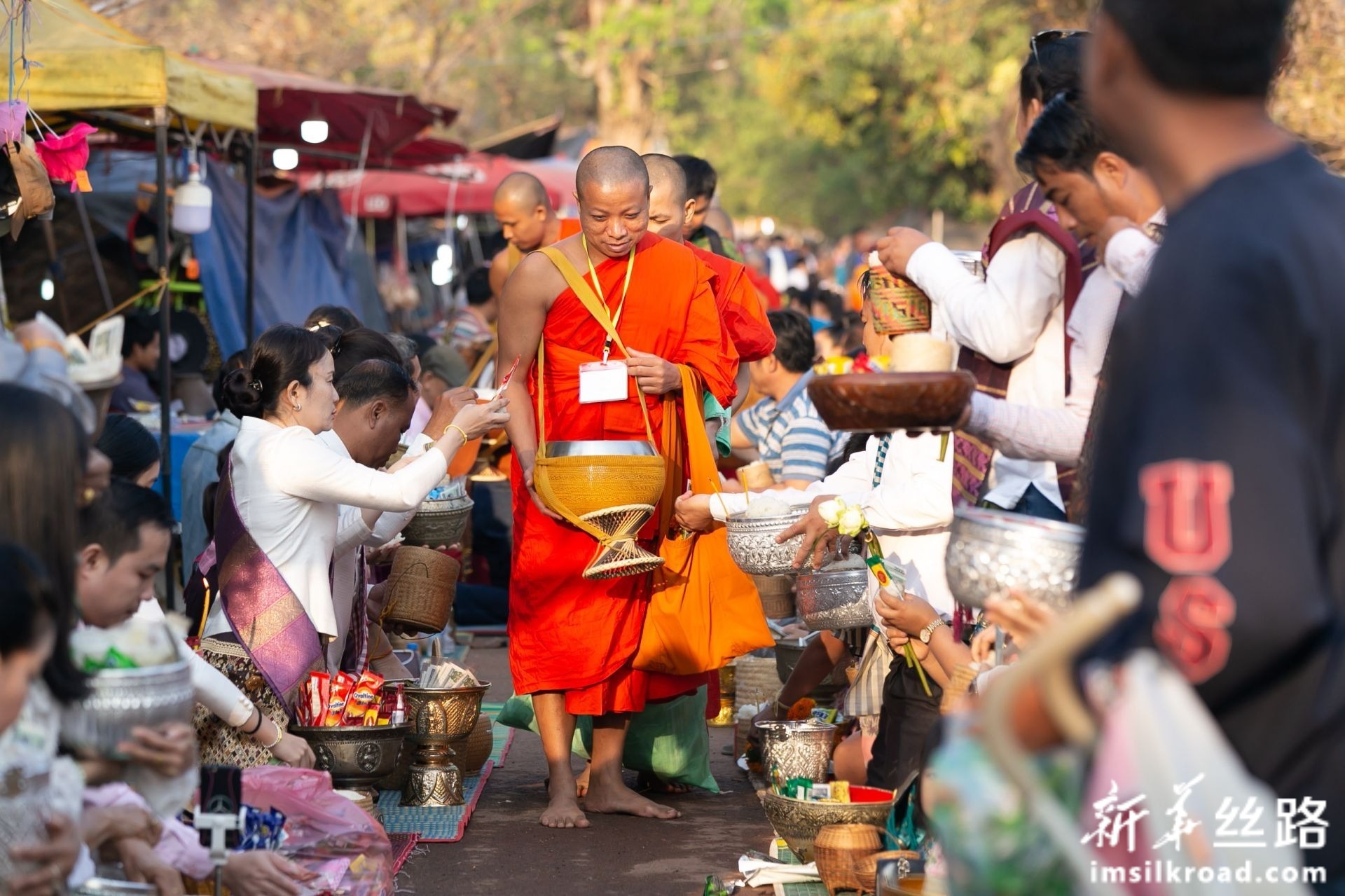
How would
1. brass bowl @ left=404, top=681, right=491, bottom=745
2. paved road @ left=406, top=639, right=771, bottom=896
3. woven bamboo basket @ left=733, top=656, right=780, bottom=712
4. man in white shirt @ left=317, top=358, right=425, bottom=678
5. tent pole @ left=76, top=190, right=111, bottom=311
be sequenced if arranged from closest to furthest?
paved road @ left=406, top=639, right=771, bottom=896, man in white shirt @ left=317, top=358, right=425, bottom=678, brass bowl @ left=404, top=681, right=491, bottom=745, woven bamboo basket @ left=733, top=656, right=780, bottom=712, tent pole @ left=76, top=190, right=111, bottom=311

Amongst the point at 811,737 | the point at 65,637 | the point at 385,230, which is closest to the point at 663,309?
the point at 811,737

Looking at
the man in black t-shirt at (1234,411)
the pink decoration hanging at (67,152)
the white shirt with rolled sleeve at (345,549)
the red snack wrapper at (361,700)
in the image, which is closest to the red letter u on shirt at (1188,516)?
the man in black t-shirt at (1234,411)

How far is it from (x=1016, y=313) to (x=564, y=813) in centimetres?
270

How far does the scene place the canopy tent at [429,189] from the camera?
1816 cm

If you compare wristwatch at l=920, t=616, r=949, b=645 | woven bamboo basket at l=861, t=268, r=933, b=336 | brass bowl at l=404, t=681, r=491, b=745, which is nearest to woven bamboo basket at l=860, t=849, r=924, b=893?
wristwatch at l=920, t=616, r=949, b=645

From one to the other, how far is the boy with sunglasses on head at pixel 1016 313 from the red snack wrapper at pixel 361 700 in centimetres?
204

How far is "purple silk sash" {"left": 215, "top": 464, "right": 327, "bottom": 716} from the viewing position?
470 cm

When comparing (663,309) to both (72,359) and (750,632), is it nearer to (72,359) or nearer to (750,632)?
(750,632)

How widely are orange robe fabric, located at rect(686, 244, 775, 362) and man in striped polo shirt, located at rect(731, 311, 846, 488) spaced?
81 cm

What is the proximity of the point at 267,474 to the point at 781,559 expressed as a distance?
154 cm

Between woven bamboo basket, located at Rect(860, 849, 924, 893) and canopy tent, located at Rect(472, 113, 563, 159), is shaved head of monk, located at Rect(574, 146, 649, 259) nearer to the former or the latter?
woven bamboo basket, located at Rect(860, 849, 924, 893)

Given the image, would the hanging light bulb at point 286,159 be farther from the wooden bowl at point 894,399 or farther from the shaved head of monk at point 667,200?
the wooden bowl at point 894,399

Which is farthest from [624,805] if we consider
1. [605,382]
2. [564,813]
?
[605,382]

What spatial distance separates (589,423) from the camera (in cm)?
578
